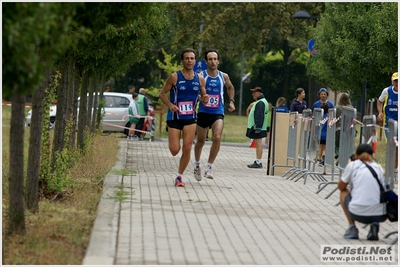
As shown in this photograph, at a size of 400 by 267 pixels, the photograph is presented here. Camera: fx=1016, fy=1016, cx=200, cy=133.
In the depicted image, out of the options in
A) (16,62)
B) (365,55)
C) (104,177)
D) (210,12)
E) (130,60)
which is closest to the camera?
(16,62)

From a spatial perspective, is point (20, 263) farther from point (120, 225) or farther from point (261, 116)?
point (261, 116)

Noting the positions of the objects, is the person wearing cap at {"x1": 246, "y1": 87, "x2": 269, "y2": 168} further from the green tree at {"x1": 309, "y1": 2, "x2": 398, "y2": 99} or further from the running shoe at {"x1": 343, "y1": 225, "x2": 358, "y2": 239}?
the running shoe at {"x1": 343, "y1": 225, "x2": 358, "y2": 239}

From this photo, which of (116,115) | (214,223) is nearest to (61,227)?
(214,223)

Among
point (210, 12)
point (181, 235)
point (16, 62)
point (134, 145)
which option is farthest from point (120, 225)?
point (210, 12)

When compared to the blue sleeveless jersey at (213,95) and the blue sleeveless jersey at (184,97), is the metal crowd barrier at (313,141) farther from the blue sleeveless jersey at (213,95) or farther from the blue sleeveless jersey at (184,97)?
the blue sleeveless jersey at (184,97)

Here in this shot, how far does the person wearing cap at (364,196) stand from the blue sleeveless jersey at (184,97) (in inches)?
171

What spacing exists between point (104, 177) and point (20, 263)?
6515 millimetres

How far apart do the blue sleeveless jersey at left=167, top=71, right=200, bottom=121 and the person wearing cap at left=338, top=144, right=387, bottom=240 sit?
4345 millimetres

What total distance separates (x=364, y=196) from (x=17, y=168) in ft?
10.3

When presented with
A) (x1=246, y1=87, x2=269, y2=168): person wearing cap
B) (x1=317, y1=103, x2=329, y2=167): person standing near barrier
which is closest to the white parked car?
(x1=246, y1=87, x2=269, y2=168): person wearing cap

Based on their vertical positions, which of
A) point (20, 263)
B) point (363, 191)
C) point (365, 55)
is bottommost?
point (20, 263)

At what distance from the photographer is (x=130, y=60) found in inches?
884

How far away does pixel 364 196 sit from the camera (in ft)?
30.1

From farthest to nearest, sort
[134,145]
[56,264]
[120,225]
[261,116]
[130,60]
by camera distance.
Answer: [134,145] → [130,60] → [261,116] → [120,225] → [56,264]
